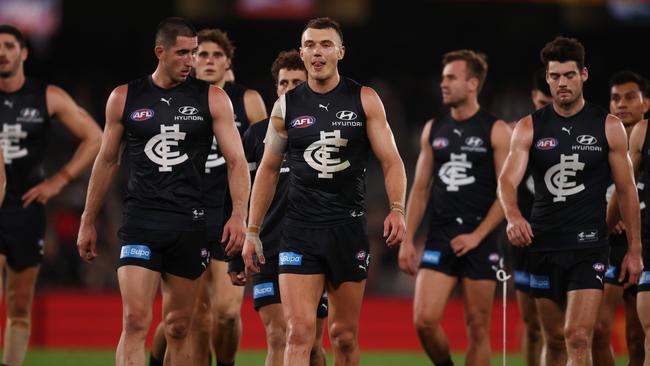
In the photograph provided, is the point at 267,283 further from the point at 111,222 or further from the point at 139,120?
the point at 111,222

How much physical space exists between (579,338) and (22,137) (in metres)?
5.44

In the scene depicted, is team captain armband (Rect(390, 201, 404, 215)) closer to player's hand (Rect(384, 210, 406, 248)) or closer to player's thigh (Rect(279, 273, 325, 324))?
player's hand (Rect(384, 210, 406, 248))

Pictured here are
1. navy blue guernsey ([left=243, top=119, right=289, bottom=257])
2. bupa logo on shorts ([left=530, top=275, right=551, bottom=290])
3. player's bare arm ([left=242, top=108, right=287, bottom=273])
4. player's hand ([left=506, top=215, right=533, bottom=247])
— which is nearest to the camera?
player's bare arm ([left=242, top=108, right=287, bottom=273])

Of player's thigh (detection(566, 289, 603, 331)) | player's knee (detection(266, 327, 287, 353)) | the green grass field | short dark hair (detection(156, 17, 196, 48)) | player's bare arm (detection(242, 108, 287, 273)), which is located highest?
short dark hair (detection(156, 17, 196, 48))

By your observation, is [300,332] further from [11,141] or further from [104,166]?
[11,141]

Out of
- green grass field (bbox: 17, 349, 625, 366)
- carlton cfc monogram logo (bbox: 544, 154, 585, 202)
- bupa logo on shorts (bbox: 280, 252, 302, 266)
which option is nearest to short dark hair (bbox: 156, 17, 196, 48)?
bupa logo on shorts (bbox: 280, 252, 302, 266)

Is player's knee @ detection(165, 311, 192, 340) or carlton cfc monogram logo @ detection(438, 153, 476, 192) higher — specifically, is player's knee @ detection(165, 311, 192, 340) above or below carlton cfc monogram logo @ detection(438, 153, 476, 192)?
below

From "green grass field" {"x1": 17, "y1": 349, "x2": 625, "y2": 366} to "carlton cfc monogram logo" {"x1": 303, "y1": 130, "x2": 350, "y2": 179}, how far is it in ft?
19.1

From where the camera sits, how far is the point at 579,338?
9.16 m

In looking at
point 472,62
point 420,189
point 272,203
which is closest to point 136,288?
point 272,203

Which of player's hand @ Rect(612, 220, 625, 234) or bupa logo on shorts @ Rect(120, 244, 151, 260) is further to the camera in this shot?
player's hand @ Rect(612, 220, 625, 234)

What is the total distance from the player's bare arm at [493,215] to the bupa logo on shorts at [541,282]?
1052 mm

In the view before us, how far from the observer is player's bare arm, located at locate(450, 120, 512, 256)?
10883mm

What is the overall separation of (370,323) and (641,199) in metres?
7.97
